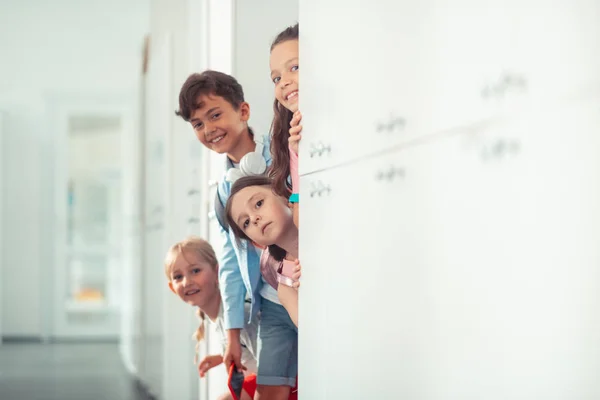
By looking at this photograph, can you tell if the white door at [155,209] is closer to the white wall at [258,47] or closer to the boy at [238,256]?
the boy at [238,256]

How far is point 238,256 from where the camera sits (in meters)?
1.63

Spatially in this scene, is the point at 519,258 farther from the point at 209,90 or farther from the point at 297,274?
the point at 209,90

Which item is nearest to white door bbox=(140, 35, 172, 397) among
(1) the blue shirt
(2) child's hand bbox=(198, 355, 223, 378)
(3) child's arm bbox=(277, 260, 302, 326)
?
(2) child's hand bbox=(198, 355, 223, 378)

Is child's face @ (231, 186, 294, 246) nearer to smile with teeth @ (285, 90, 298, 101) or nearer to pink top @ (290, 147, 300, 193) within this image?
pink top @ (290, 147, 300, 193)

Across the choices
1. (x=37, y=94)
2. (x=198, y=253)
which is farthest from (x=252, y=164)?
(x=37, y=94)

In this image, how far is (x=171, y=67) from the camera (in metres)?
2.49

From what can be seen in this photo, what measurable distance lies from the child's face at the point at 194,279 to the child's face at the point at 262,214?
44 centimetres

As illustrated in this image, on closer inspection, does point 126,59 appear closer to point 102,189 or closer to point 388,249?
point 102,189

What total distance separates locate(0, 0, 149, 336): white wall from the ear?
11.9ft

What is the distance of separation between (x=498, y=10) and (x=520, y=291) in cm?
24

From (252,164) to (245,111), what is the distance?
141 millimetres

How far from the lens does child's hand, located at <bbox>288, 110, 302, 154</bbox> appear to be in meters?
1.30

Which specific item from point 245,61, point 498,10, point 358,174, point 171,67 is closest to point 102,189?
point 171,67

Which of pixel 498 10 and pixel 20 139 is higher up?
pixel 20 139
